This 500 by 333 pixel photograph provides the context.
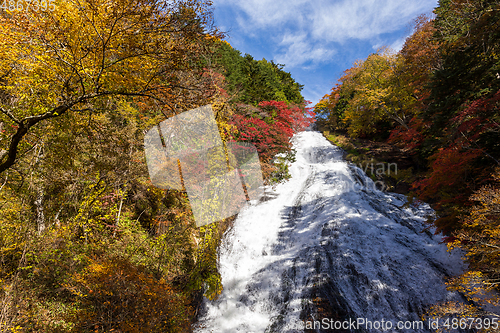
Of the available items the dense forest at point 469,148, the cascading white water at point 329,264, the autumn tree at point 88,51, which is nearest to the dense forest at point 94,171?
the autumn tree at point 88,51

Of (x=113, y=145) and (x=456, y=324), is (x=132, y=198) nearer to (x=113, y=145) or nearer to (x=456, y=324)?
(x=113, y=145)

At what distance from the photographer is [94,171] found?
24.8 ft

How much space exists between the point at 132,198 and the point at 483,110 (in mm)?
14505

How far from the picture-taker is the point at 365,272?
24.7 feet

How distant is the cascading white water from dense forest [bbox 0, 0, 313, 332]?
4.84ft

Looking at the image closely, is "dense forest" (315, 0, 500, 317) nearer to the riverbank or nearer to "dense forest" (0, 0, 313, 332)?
the riverbank

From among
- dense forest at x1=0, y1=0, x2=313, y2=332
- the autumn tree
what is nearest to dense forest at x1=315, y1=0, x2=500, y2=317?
dense forest at x1=0, y1=0, x2=313, y2=332

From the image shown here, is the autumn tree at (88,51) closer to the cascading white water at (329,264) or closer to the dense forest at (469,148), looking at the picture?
the cascading white water at (329,264)

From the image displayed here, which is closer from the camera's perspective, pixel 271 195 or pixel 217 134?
pixel 217 134

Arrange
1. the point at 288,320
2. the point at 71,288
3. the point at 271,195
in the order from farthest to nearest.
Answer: the point at 271,195 < the point at 288,320 < the point at 71,288

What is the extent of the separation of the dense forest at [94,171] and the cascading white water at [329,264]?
1.48m

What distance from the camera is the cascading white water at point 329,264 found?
6652 millimetres

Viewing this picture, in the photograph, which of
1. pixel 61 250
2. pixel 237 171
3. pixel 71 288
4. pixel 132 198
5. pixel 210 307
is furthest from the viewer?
pixel 237 171

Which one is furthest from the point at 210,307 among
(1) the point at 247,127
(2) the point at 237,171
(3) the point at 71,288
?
(1) the point at 247,127
